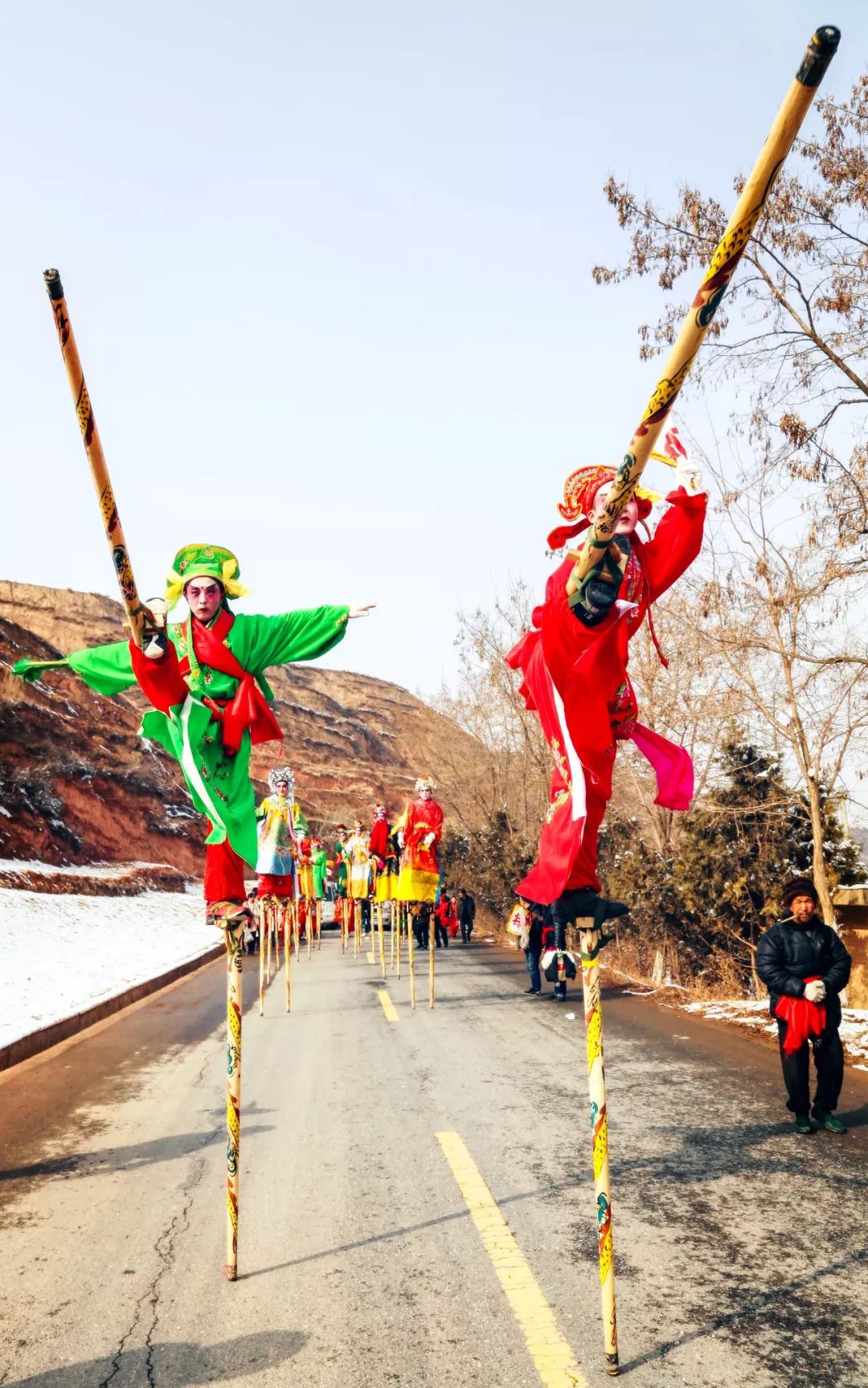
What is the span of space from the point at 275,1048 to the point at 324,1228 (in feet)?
20.0

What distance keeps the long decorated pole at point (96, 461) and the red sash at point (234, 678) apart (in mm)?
841

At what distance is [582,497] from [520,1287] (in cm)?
323

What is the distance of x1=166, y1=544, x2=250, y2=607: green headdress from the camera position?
5617mm

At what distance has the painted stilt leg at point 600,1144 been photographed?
3916 millimetres

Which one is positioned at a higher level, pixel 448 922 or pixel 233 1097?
pixel 233 1097

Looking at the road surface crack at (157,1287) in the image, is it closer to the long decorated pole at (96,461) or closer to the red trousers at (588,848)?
the red trousers at (588,848)

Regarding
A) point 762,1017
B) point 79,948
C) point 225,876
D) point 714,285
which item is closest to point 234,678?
point 225,876

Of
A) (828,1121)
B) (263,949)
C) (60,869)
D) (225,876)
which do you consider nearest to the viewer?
(225,876)

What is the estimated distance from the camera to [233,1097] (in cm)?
498

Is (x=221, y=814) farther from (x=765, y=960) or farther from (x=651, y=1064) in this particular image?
(x=651, y=1064)

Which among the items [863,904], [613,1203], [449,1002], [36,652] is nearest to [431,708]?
[36,652]

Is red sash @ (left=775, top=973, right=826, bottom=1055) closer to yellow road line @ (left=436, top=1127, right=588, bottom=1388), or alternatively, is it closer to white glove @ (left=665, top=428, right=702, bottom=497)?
yellow road line @ (left=436, top=1127, right=588, bottom=1388)

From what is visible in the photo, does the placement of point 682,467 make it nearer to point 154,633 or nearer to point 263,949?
point 154,633

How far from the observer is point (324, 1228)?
558 cm
